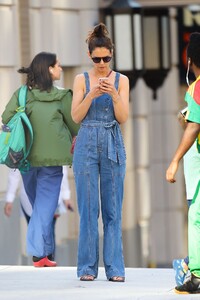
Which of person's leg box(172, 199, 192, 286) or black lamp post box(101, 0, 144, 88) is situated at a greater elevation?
black lamp post box(101, 0, 144, 88)

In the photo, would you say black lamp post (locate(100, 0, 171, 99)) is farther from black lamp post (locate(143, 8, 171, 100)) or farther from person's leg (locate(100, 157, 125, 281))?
person's leg (locate(100, 157, 125, 281))

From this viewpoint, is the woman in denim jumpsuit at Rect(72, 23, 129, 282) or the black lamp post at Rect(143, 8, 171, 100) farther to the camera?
the black lamp post at Rect(143, 8, 171, 100)

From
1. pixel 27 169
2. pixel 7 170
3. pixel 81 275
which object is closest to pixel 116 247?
pixel 81 275

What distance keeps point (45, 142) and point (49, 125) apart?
0.14m

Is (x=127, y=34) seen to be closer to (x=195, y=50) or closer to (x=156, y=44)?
(x=156, y=44)

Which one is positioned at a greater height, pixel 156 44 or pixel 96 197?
pixel 156 44

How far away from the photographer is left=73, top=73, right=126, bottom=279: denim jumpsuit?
1157cm

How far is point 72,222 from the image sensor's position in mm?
19781

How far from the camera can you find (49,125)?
13477 mm

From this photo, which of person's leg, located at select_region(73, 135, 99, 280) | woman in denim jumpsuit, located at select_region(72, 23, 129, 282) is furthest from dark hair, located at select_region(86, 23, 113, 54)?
person's leg, located at select_region(73, 135, 99, 280)

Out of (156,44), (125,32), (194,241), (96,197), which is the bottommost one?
(194,241)

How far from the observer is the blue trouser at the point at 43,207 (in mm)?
13594

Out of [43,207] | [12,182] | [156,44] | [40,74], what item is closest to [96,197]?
[43,207]

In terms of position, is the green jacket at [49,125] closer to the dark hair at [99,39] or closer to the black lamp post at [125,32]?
the dark hair at [99,39]
